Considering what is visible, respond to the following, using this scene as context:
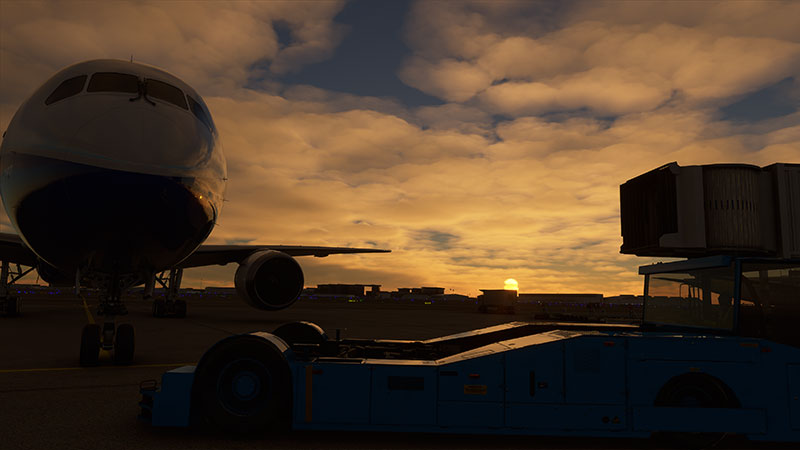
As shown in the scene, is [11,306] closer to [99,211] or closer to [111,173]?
[99,211]

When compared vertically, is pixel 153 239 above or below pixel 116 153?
below

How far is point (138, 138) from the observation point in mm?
6598

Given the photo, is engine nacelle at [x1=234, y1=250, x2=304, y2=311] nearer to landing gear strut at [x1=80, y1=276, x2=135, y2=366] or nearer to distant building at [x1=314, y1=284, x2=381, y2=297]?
landing gear strut at [x1=80, y1=276, x2=135, y2=366]

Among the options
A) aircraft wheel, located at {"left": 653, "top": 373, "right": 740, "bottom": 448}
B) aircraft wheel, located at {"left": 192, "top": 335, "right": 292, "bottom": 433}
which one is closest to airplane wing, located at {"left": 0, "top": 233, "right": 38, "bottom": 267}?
aircraft wheel, located at {"left": 192, "top": 335, "right": 292, "bottom": 433}

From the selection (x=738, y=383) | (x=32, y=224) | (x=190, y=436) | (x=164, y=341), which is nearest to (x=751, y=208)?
(x=738, y=383)

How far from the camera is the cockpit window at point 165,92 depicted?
7304 mm

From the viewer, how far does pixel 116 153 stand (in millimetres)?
6449

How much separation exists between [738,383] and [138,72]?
848cm

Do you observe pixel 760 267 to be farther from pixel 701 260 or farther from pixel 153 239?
pixel 153 239

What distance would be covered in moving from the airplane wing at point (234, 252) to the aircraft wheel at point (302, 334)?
1060 cm

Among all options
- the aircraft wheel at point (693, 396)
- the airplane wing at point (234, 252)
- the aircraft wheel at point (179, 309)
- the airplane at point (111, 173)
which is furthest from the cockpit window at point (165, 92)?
the aircraft wheel at point (179, 309)

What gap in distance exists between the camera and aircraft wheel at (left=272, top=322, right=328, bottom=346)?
6.91 metres

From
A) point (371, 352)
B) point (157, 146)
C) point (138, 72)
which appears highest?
point (138, 72)

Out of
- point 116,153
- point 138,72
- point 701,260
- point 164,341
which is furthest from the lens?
point 164,341
